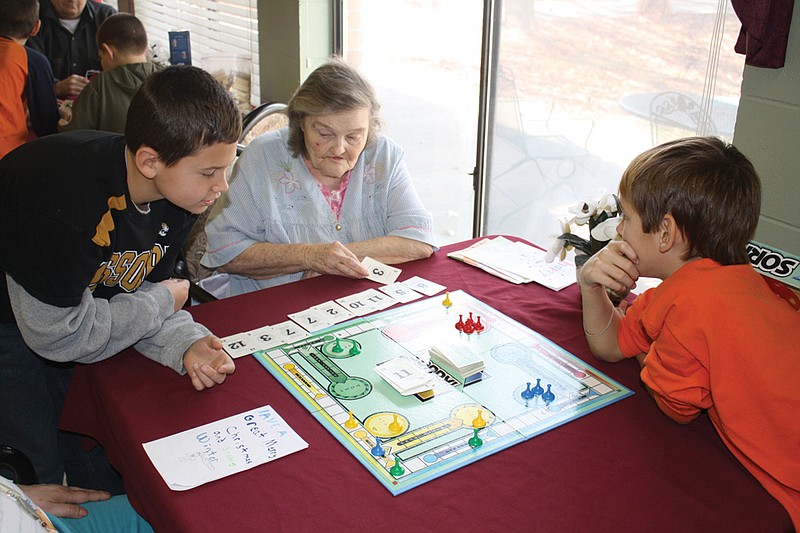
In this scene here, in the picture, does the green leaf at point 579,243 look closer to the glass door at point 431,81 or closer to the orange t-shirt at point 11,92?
the glass door at point 431,81

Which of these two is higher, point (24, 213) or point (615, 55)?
point (615, 55)

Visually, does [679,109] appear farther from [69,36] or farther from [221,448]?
[69,36]

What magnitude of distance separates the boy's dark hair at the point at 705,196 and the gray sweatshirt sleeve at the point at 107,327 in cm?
100

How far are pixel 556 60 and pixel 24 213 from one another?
217 centimetres

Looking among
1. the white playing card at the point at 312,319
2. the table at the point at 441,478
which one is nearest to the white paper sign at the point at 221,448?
the table at the point at 441,478

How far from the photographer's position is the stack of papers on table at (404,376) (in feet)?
4.73

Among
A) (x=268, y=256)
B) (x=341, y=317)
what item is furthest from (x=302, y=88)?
(x=341, y=317)

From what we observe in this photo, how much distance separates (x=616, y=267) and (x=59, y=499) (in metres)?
1.26

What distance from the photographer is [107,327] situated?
1476 mm

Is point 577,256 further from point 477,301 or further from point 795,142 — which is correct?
point 795,142

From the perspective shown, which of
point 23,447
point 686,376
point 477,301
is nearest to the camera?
point 686,376

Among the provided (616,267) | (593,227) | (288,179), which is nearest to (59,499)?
(288,179)

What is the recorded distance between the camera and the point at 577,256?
1.88 metres

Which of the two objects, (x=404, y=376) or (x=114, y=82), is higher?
(x=114, y=82)
